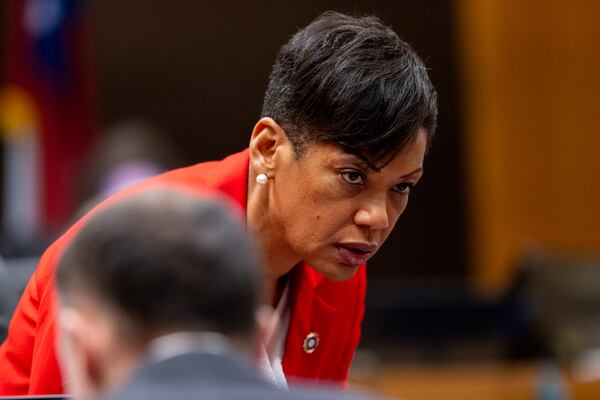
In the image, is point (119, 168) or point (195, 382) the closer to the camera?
point (195, 382)

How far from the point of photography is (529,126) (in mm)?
7707

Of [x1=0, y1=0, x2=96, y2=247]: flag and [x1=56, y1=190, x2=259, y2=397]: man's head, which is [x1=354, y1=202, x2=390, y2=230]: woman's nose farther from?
[x1=0, y1=0, x2=96, y2=247]: flag

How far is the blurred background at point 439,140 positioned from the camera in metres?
5.79

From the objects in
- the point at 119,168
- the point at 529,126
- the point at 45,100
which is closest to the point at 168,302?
the point at 119,168

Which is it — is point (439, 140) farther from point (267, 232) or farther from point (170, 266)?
point (170, 266)

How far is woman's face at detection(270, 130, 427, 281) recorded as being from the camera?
6.99 feet

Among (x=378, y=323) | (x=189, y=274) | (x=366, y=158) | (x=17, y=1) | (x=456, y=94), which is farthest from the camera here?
(x=456, y=94)

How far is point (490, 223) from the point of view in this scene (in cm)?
762

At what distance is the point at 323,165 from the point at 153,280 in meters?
0.95

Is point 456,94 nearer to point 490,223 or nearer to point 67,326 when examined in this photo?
point 490,223

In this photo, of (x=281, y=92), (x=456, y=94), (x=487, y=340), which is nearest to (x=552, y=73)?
(x=456, y=94)

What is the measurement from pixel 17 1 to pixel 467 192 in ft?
10.4

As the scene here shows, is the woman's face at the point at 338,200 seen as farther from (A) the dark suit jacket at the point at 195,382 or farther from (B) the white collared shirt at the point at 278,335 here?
(A) the dark suit jacket at the point at 195,382

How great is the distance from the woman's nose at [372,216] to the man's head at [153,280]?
0.85 m
